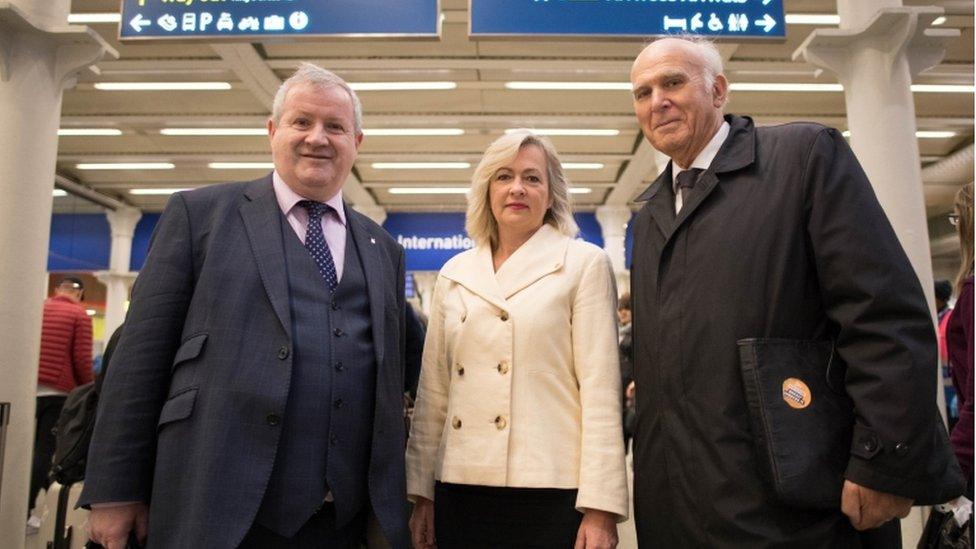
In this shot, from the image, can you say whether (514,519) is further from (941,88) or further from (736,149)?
(941,88)

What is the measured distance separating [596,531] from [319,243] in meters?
1.14

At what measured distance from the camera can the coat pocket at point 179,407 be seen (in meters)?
1.71

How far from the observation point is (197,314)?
181cm

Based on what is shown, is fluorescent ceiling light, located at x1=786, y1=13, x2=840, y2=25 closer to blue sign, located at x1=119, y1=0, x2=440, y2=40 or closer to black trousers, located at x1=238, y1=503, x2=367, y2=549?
blue sign, located at x1=119, y1=0, x2=440, y2=40

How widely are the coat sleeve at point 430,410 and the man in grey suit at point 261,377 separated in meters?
0.18

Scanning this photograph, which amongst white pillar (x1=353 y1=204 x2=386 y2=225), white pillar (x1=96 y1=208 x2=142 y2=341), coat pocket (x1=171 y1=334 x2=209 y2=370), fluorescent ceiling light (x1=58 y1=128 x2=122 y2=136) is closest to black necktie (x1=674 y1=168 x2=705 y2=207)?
coat pocket (x1=171 y1=334 x2=209 y2=370)

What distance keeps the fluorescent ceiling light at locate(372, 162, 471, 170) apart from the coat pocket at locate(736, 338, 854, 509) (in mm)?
11332

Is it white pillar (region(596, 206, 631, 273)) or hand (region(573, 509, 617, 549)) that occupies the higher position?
white pillar (region(596, 206, 631, 273))

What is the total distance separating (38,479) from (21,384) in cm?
183

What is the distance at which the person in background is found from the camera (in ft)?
8.19

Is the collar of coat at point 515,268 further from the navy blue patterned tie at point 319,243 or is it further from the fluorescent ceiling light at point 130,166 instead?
the fluorescent ceiling light at point 130,166

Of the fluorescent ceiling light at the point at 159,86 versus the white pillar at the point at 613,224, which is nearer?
the fluorescent ceiling light at the point at 159,86

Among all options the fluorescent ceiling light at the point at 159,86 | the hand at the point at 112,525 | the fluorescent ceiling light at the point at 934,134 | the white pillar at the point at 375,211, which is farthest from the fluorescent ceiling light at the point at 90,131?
the fluorescent ceiling light at the point at 934,134

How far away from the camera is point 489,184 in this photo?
234cm
